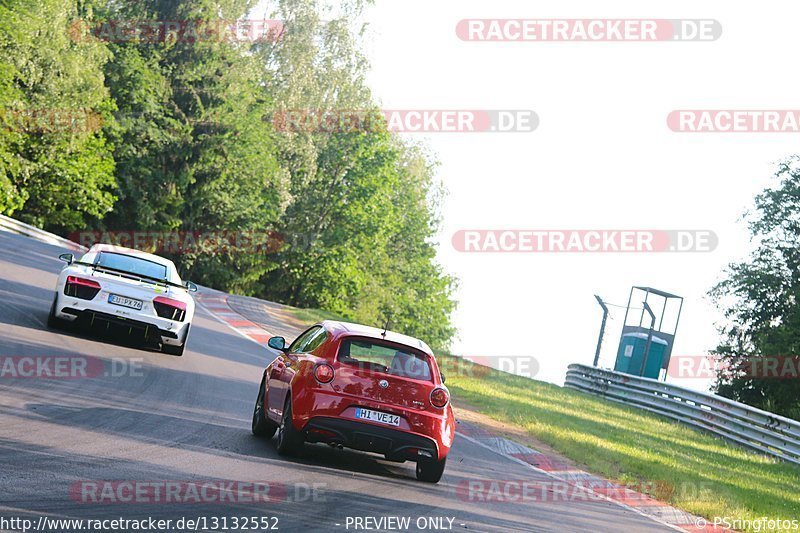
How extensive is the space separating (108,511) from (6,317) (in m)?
10.1

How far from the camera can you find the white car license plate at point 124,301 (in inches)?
596

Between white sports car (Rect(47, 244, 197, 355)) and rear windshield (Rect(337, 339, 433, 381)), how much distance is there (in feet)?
20.0

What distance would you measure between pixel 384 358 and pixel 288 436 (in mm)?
1229

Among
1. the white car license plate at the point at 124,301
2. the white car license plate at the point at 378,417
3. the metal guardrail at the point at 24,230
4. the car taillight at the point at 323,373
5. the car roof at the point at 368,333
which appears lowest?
the white car license plate at the point at 378,417

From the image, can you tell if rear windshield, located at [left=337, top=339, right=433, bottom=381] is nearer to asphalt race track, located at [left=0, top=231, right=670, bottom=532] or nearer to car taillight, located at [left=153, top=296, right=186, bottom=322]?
asphalt race track, located at [left=0, top=231, right=670, bottom=532]

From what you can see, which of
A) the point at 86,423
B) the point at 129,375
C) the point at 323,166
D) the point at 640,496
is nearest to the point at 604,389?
the point at 640,496

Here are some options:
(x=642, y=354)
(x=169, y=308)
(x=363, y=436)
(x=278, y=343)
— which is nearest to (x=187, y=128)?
(x=642, y=354)

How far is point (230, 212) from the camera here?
5259cm

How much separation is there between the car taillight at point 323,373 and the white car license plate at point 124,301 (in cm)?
621

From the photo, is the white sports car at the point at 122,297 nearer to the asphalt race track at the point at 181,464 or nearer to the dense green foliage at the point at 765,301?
the asphalt race track at the point at 181,464

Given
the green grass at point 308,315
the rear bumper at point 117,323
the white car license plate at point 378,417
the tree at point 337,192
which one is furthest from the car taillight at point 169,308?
the tree at point 337,192

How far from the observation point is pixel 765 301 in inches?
1512

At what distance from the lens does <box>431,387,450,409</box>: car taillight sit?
1012 cm

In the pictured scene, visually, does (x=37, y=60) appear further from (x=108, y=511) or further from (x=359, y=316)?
(x=108, y=511)
